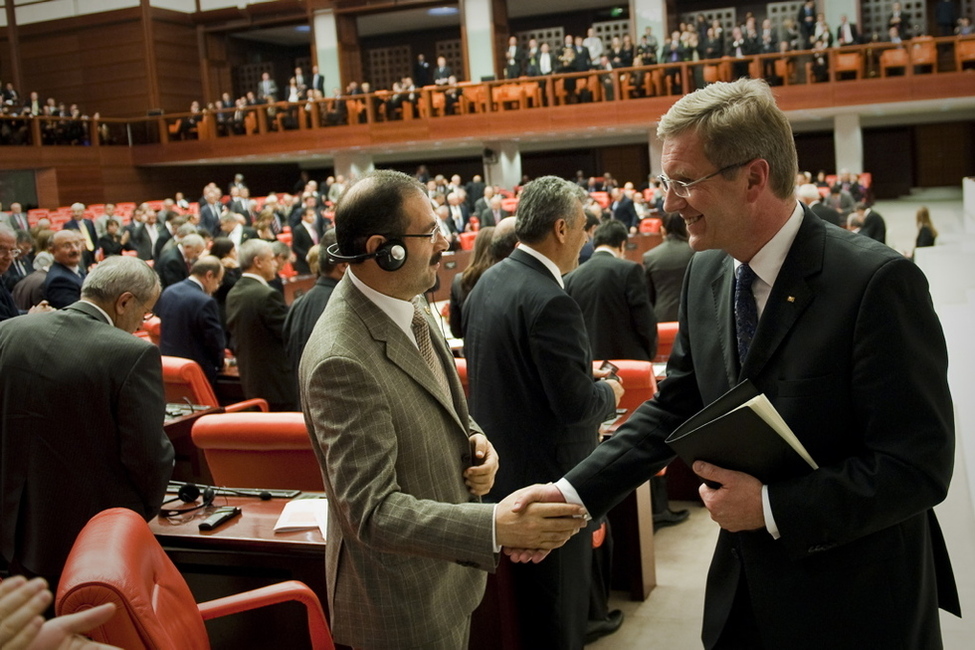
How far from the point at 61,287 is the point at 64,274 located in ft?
0.31

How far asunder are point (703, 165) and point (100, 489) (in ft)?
6.48

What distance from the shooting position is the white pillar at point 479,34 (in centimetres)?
2197

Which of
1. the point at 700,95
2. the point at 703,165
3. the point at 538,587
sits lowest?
the point at 538,587

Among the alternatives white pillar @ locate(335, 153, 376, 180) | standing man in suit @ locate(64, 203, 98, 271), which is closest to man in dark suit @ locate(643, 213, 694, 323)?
standing man in suit @ locate(64, 203, 98, 271)

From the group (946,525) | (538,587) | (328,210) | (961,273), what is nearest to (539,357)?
(538,587)

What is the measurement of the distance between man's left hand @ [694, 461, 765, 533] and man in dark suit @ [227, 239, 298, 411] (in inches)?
167

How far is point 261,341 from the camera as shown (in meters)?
5.62

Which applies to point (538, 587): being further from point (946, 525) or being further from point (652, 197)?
point (652, 197)

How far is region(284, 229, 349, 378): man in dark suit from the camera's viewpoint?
4.63 metres

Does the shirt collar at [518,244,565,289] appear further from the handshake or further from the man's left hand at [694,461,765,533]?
the man's left hand at [694,461,765,533]

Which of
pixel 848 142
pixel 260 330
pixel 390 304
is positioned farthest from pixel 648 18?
pixel 390 304

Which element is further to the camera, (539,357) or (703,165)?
(539,357)

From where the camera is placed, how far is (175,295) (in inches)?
228

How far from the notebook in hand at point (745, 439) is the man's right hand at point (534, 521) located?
34cm
